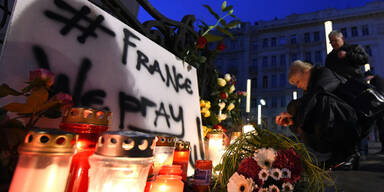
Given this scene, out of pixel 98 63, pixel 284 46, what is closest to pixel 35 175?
pixel 98 63

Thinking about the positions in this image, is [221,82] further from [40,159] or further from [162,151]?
[40,159]

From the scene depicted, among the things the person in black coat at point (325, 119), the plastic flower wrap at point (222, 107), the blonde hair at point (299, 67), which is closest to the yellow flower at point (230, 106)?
the plastic flower wrap at point (222, 107)

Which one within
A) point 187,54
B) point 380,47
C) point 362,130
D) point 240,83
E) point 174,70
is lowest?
point 362,130

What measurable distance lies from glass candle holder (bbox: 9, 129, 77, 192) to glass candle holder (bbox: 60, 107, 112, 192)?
0.12 metres

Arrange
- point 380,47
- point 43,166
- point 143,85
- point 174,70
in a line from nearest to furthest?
point 43,166, point 143,85, point 174,70, point 380,47

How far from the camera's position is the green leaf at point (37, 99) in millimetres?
451

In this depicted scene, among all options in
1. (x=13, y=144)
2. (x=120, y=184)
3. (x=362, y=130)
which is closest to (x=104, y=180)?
(x=120, y=184)

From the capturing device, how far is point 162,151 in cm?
70

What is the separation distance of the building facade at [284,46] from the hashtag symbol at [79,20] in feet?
56.3

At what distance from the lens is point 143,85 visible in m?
0.95

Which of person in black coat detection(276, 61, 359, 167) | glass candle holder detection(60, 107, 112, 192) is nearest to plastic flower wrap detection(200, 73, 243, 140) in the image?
person in black coat detection(276, 61, 359, 167)

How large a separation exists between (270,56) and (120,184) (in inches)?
860

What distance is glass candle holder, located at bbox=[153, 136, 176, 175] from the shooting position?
27.2 inches

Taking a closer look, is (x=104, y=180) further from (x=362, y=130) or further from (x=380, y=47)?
(x=380, y=47)
